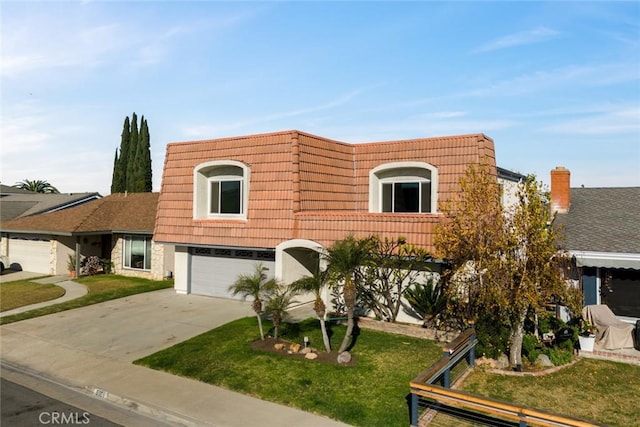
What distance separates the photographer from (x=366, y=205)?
19.9m

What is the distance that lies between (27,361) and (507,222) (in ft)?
44.7

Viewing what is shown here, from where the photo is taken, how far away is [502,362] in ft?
38.3

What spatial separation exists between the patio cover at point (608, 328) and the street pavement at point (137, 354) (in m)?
8.75

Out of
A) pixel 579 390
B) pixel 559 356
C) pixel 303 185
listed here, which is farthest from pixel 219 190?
pixel 579 390

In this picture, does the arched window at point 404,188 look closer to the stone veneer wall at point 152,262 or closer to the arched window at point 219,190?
the arched window at point 219,190

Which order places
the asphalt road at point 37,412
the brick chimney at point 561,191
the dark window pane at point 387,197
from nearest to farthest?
the asphalt road at point 37,412 < the brick chimney at point 561,191 < the dark window pane at point 387,197

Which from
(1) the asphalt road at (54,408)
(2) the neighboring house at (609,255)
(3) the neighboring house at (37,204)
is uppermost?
(3) the neighboring house at (37,204)

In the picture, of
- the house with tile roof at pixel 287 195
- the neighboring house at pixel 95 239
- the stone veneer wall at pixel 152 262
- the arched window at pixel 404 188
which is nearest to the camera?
the house with tile roof at pixel 287 195

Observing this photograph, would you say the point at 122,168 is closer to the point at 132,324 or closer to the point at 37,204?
the point at 37,204

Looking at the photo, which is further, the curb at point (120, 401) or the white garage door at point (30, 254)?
the white garage door at point (30, 254)

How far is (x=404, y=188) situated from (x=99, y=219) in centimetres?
1841

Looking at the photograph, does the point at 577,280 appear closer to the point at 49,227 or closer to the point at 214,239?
the point at 214,239

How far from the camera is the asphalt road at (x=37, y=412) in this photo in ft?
30.2

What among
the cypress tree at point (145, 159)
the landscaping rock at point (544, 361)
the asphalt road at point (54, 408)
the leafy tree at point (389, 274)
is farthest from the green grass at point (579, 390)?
the cypress tree at point (145, 159)
